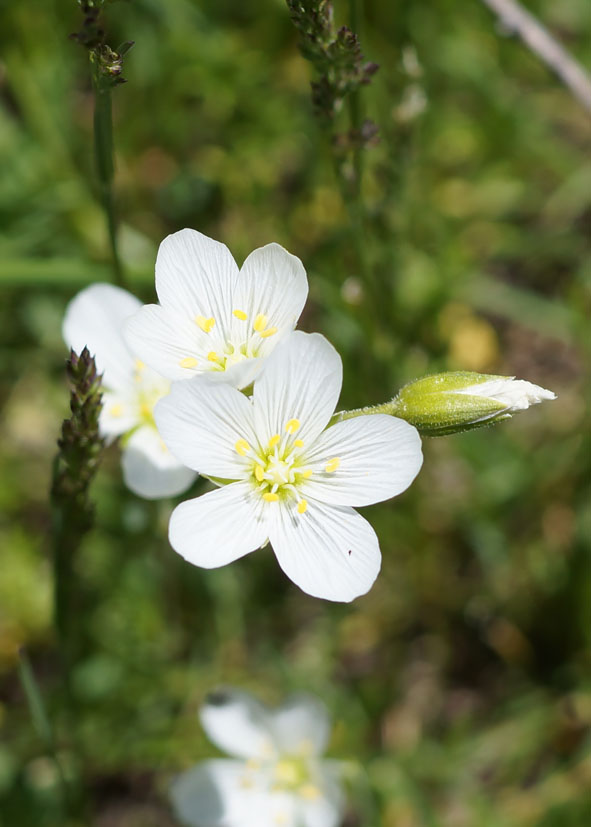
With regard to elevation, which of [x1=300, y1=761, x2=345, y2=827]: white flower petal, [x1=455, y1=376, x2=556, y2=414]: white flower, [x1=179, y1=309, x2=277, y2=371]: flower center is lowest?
[x1=300, y1=761, x2=345, y2=827]: white flower petal

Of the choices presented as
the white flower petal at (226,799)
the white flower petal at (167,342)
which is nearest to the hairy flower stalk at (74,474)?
the white flower petal at (167,342)

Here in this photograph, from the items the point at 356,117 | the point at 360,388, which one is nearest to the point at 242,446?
the point at 356,117

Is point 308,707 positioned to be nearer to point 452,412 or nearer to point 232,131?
point 452,412

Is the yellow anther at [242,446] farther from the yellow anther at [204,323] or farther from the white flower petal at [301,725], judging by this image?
the white flower petal at [301,725]

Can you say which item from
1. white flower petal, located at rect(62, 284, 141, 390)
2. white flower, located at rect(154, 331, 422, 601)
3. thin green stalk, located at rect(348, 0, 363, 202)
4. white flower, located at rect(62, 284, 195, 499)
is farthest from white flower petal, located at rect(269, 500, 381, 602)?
thin green stalk, located at rect(348, 0, 363, 202)

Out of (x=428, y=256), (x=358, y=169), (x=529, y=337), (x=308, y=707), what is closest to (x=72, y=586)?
(x=308, y=707)

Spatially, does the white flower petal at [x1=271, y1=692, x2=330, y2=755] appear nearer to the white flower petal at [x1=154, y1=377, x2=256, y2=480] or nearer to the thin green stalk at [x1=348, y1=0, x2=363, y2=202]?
the white flower petal at [x1=154, y1=377, x2=256, y2=480]
